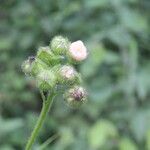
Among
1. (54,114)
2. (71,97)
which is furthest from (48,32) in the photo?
(71,97)

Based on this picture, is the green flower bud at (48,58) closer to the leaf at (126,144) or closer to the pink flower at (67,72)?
the pink flower at (67,72)

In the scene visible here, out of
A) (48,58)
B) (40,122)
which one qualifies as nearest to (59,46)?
(48,58)

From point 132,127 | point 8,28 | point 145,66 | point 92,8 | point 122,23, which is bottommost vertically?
point 132,127

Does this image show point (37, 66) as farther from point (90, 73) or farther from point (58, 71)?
point (90, 73)

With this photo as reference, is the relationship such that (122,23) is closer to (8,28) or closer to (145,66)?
(145,66)

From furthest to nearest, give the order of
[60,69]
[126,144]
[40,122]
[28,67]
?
[126,144]
[28,67]
[60,69]
[40,122]

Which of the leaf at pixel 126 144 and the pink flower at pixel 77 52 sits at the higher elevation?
the leaf at pixel 126 144

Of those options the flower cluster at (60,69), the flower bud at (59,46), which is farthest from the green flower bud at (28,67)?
the flower bud at (59,46)
